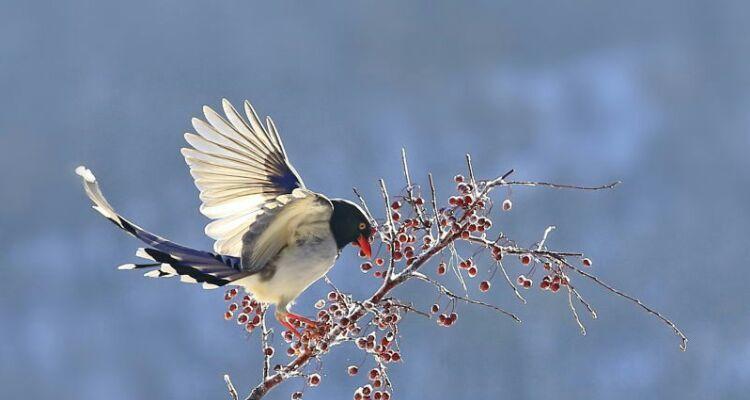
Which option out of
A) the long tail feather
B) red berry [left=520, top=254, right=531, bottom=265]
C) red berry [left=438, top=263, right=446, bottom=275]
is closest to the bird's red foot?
the long tail feather

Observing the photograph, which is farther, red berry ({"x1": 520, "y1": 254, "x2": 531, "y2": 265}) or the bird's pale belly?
the bird's pale belly

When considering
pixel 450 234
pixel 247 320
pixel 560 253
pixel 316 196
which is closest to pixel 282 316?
pixel 247 320

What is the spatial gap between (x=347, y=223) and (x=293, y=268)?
0.43m

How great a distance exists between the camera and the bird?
409 cm

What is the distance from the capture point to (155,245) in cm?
383

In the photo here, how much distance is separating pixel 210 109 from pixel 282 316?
132cm

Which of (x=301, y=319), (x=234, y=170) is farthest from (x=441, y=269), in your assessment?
(x=234, y=170)

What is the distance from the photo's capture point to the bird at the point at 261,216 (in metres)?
4.09

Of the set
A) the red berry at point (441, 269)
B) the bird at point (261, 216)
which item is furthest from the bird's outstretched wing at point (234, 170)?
the red berry at point (441, 269)

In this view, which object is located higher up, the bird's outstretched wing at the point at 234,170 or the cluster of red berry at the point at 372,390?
the bird's outstretched wing at the point at 234,170

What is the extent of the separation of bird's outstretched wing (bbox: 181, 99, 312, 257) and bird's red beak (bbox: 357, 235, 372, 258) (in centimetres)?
54

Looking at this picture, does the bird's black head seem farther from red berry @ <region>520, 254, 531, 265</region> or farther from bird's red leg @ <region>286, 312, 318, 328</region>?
red berry @ <region>520, 254, 531, 265</region>

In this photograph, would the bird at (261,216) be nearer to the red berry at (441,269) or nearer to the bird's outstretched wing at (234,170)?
the bird's outstretched wing at (234,170)

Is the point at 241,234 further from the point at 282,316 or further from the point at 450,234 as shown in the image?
the point at 450,234
